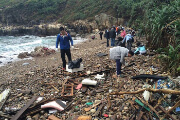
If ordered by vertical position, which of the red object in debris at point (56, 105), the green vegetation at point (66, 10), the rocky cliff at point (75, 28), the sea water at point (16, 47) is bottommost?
the red object in debris at point (56, 105)

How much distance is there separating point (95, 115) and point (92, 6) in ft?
148

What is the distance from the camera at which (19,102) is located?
13.5 feet

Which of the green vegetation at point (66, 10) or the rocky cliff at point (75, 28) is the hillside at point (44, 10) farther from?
the rocky cliff at point (75, 28)

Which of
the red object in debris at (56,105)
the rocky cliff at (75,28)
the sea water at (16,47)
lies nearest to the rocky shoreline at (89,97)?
the red object in debris at (56,105)

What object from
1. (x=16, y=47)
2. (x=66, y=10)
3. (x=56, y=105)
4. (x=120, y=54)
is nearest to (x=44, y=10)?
(x=66, y=10)

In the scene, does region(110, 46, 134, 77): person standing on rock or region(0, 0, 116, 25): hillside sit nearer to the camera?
region(110, 46, 134, 77): person standing on rock

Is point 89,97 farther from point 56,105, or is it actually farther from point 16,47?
point 16,47

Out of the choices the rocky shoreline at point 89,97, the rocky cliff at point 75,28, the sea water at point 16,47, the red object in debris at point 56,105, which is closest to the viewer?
the rocky shoreline at point 89,97

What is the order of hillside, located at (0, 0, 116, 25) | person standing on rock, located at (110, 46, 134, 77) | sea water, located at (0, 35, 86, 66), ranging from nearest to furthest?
person standing on rock, located at (110, 46, 134, 77)
sea water, located at (0, 35, 86, 66)
hillside, located at (0, 0, 116, 25)

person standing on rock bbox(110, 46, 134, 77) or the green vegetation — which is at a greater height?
the green vegetation

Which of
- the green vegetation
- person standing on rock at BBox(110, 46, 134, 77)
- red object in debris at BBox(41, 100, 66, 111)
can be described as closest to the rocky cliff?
the green vegetation

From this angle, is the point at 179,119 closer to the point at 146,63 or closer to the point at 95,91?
the point at 95,91

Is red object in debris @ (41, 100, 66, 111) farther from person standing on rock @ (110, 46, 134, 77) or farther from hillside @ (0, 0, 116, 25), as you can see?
hillside @ (0, 0, 116, 25)

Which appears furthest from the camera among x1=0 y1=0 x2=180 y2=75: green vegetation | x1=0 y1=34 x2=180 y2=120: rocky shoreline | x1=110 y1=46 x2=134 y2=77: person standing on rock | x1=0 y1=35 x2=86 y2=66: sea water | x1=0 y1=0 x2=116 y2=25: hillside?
x1=0 y1=0 x2=116 y2=25: hillside
